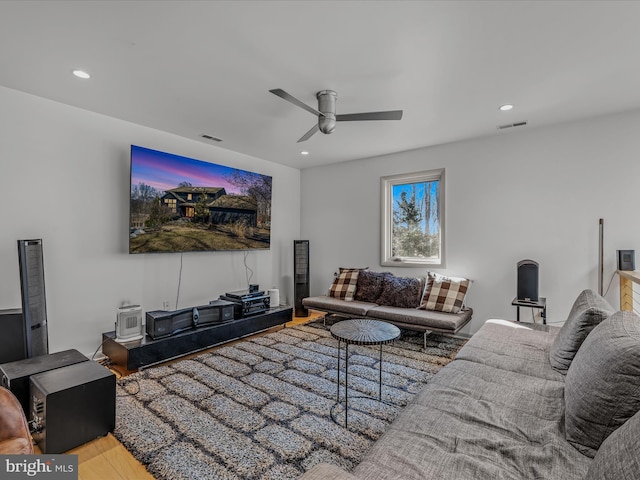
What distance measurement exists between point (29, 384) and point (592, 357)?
303 centimetres

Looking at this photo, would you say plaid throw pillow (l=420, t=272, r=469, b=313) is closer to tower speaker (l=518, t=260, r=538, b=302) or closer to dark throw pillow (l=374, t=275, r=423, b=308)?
dark throw pillow (l=374, t=275, r=423, b=308)

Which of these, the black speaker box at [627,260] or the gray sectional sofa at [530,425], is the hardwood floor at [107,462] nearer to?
the gray sectional sofa at [530,425]

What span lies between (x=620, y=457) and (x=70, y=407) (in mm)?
2421

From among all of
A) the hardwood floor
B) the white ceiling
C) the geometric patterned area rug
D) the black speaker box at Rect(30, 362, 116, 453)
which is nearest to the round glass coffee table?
the geometric patterned area rug

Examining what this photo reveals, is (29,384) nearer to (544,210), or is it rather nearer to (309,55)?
(309,55)

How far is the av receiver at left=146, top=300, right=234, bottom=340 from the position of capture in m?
3.03

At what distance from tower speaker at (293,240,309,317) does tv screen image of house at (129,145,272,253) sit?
510mm

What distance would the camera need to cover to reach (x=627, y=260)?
9.78ft

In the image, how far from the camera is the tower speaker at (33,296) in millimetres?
2289

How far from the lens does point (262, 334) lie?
3984 millimetres

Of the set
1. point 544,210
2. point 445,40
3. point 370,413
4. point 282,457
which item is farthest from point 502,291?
point 282,457

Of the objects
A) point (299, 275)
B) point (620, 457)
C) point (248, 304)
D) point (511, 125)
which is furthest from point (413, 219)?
point (620, 457)

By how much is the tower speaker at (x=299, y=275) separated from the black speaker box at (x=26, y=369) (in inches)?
117

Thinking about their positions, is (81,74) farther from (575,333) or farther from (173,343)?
(575,333)
